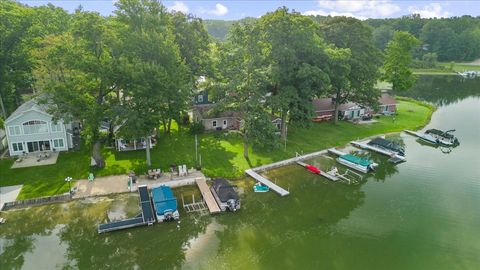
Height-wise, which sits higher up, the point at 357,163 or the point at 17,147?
the point at 17,147

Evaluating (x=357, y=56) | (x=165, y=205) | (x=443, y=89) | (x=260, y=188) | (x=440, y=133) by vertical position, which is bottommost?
(x=260, y=188)

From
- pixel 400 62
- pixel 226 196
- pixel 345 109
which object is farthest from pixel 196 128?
pixel 400 62

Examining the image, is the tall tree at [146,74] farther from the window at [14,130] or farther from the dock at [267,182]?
the window at [14,130]

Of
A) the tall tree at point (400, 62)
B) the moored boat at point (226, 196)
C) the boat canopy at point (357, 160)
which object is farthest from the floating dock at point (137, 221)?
the tall tree at point (400, 62)

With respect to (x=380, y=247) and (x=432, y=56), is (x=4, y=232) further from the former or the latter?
(x=432, y=56)

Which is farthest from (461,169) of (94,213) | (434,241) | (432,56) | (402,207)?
→ (432,56)

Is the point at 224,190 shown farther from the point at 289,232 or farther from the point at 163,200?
the point at 289,232
